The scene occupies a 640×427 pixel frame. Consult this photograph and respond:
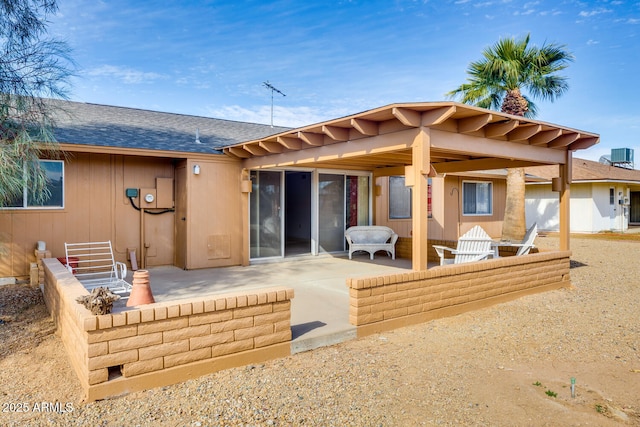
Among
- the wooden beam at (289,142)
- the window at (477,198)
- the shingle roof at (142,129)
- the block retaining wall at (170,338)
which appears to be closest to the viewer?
the block retaining wall at (170,338)

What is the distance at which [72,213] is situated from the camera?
746 cm

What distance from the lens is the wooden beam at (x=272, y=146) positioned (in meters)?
7.29

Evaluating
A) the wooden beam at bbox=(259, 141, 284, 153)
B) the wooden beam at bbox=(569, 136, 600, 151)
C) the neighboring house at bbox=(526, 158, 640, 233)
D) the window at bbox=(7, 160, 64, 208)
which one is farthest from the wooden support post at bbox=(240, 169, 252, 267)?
the neighboring house at bbox=(526, 158, 640, 233)

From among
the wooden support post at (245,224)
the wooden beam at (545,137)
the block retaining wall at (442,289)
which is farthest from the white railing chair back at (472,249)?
the wooden support post at (245,224)

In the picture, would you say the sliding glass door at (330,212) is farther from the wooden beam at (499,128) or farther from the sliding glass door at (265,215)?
the wooden beam at (499,128)

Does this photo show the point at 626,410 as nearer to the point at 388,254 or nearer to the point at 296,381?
the point at 296,381

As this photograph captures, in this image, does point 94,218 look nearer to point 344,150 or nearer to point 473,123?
point 344,150

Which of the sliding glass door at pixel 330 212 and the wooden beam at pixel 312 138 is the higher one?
the wooden beam at pixel 312 138

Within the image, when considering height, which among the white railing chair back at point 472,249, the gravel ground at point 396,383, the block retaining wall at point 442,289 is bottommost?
the gravel ground at point 396,383

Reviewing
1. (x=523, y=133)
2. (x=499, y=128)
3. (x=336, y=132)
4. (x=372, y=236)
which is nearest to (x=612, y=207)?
(x=372, y=236)

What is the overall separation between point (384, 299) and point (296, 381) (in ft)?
5.51

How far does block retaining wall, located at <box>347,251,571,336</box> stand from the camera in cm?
456

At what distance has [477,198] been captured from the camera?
14742 mm

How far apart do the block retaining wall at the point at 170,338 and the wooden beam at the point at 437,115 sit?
2640 mm
